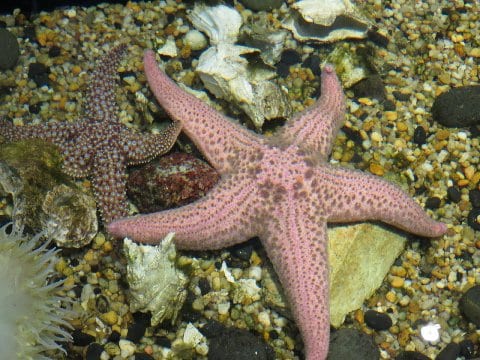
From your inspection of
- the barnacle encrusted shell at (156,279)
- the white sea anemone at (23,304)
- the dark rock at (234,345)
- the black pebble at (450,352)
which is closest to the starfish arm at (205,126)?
the barnacle encrusted shell at (156,279)

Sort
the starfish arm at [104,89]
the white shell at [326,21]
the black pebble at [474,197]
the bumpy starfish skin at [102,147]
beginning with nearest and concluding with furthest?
→ the bumpy starfish skin at [102,147] < the starfish arm at [104,89] < the black pebble at [474,197] < the white shell at [326,21]

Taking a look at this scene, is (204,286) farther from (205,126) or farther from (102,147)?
(102,147)

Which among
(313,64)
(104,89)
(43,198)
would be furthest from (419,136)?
(43,198)

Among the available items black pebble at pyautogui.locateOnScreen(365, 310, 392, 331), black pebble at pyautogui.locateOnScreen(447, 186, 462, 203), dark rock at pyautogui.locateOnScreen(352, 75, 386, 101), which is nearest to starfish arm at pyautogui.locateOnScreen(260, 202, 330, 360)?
black pebble at pyautogui.locateOnScreen(365, 310, 392, 331)

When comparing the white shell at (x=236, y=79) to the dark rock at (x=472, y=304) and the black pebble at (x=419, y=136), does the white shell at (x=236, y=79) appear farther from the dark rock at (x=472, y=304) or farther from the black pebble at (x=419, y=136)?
the dark rock at (x=472, y=304)

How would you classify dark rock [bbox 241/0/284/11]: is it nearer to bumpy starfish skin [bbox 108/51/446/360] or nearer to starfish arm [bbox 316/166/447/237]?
bumpy starfish skin [bbox 108/51/446/360]
